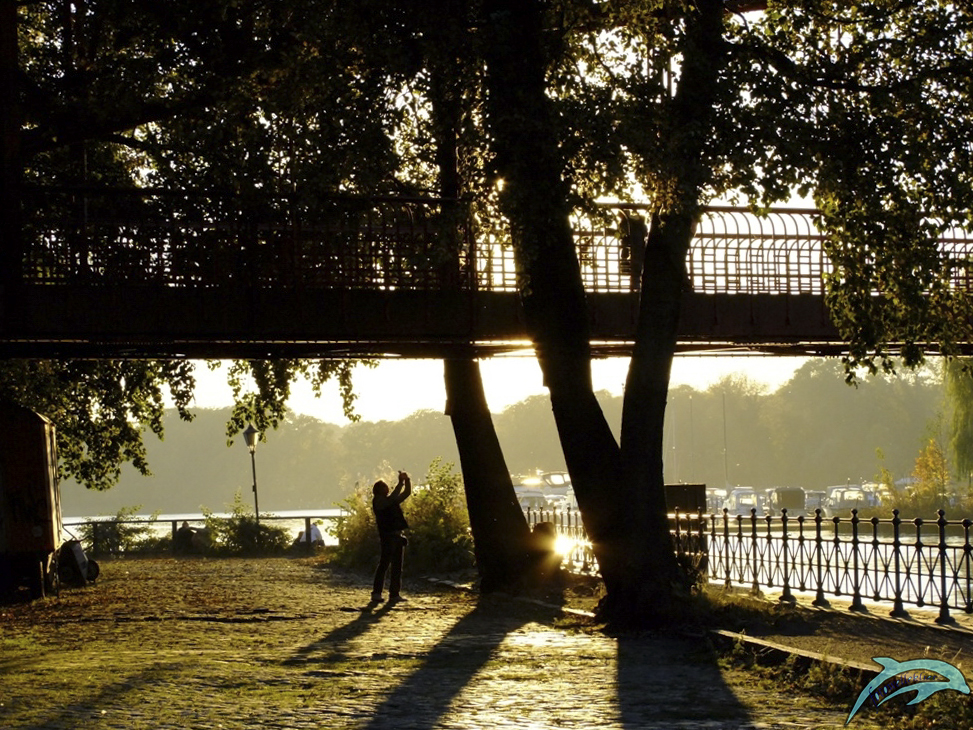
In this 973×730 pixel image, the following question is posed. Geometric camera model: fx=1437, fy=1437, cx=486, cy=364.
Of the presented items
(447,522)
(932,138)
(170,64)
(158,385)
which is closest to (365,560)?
(447,522)

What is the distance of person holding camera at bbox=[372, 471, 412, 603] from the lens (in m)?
19.6

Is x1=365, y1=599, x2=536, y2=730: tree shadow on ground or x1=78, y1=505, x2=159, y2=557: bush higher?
x1=365, y1=599, x2=536, y2=730: tree shadow on ground

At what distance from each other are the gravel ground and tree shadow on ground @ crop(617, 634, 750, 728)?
2 centimetres

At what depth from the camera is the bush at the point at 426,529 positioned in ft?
85.0

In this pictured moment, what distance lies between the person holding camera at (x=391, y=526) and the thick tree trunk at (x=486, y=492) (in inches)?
44.5

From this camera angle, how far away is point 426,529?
26719 millimetres

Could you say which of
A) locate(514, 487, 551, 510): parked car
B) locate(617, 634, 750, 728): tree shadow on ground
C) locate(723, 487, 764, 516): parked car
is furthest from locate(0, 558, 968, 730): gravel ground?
Result: locate(723, 487, 764, 516): parked car

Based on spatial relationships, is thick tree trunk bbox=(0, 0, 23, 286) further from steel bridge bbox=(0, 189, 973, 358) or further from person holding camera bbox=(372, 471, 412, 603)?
person holding camera bbox=(372, 471, 412, 603)

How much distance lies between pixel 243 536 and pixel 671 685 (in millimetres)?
28191

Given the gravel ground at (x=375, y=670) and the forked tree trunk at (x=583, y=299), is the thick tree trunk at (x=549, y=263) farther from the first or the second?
the gravel ground at (x=375, y=670)

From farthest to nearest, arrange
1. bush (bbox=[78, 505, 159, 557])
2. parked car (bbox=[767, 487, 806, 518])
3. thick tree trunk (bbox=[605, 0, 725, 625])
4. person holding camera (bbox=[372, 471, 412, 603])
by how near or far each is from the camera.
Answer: parked car (bbox=[767, 487, 806, 518]) → bush (bbox=[78, 505, 159, 557]) → person holding camera (bbox=[372, 471, 412, 603]) → thick tree trunk (bbox=[605, 0, 725, 625])

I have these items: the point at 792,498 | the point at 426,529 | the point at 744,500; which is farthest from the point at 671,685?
the point at 744,500

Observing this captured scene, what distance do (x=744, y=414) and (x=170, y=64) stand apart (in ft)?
383

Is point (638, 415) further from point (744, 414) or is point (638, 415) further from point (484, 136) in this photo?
point (744, 414)
